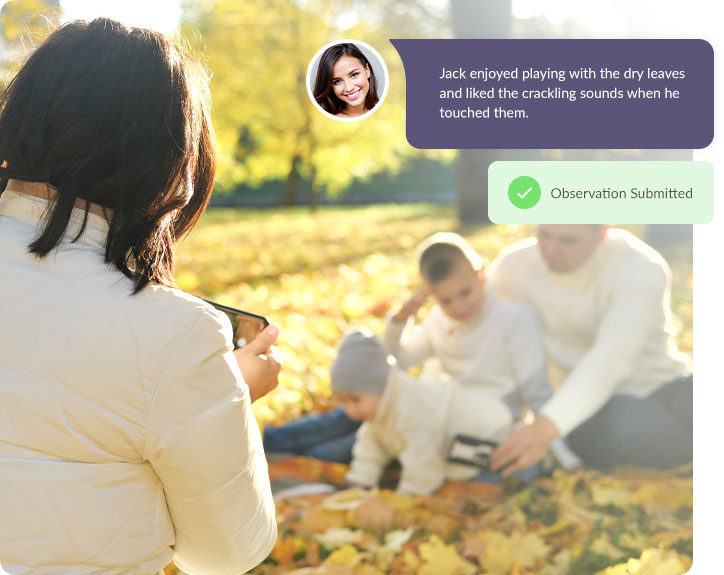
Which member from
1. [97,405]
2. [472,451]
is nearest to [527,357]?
[472,451]

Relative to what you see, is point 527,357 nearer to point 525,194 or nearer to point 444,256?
point 444,256

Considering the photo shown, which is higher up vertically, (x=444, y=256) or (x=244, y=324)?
(x=444, y=256)

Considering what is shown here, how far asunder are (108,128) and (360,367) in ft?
5.43

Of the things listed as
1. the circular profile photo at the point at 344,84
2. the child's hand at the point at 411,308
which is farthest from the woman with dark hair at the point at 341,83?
the child's hand at the point at 411,308

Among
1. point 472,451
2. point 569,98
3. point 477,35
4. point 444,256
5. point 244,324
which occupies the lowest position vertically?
point 472,451

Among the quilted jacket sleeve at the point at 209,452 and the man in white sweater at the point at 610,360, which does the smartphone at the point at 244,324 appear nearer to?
the quilted jacket sleeve at the point at 209,452

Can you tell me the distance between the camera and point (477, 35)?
7.61 feet

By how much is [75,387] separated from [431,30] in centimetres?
184

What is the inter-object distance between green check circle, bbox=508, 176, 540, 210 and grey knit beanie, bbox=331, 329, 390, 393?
0.71m

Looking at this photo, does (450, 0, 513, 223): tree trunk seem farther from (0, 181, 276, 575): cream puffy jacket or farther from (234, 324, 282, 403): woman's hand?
(0, 181, 276, 575): cream puffy jacket

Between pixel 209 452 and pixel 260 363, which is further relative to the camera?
pixel 260 363

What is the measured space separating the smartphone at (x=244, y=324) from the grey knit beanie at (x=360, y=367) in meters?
1.16

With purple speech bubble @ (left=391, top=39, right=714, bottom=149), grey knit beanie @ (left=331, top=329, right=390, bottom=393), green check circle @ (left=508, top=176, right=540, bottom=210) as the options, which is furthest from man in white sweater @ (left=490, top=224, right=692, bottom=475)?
grey knit beanie @ (left=331, top=329, right=390, bottom=393)

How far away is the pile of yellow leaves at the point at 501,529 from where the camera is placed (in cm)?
223
